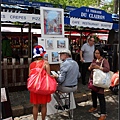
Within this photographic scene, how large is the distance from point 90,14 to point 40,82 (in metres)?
3.40

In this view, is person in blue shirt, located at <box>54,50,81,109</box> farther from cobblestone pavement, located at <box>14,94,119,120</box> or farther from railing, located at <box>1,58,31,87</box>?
railing, located at <box>1,58,31,87</box>

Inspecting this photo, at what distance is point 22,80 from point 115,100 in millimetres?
2857

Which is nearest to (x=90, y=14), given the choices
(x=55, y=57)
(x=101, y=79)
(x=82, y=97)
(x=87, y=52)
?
(x=87, y=52)

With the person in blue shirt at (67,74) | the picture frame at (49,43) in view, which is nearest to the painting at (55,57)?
the picture frame at (49,43)

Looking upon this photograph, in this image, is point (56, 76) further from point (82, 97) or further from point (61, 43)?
point (82, 97)

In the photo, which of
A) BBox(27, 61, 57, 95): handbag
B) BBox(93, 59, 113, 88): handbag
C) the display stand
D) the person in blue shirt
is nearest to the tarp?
the person in blue shirt

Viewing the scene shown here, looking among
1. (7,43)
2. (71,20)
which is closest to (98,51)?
(71,20)

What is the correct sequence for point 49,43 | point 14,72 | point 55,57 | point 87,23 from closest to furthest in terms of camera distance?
1. point 49,43
2. point 55,57
3. point 87,23
4. point 14,72

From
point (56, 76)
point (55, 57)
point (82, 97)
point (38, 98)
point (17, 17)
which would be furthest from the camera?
point (82, 97)

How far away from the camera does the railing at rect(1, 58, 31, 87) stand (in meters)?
6.05

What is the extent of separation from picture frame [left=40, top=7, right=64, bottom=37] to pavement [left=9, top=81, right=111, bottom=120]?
1778 mm

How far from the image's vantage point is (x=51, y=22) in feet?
16.0

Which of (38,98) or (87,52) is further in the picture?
(87,52)

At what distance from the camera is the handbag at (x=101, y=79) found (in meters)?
4.07
